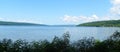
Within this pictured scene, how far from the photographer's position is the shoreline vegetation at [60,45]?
14.5 metres

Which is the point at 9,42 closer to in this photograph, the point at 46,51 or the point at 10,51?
the point at 10,51

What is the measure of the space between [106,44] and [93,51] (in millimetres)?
951

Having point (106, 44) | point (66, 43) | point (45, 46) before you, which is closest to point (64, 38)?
point (66, 43)

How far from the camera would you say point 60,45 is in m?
15.2

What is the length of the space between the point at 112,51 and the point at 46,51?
3613 millimetres

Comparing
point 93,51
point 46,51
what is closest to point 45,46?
point 46,51

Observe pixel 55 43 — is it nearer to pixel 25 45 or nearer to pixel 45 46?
pixel 45 46

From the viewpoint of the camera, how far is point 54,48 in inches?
588

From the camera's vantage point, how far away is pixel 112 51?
14.9 metres

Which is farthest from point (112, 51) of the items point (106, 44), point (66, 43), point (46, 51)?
point (46, 51)

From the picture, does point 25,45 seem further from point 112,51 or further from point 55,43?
point 112,51

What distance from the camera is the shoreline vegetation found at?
570 inches

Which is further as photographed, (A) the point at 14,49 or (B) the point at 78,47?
(B) the point at 78,47

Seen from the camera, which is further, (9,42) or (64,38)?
(64,38)
